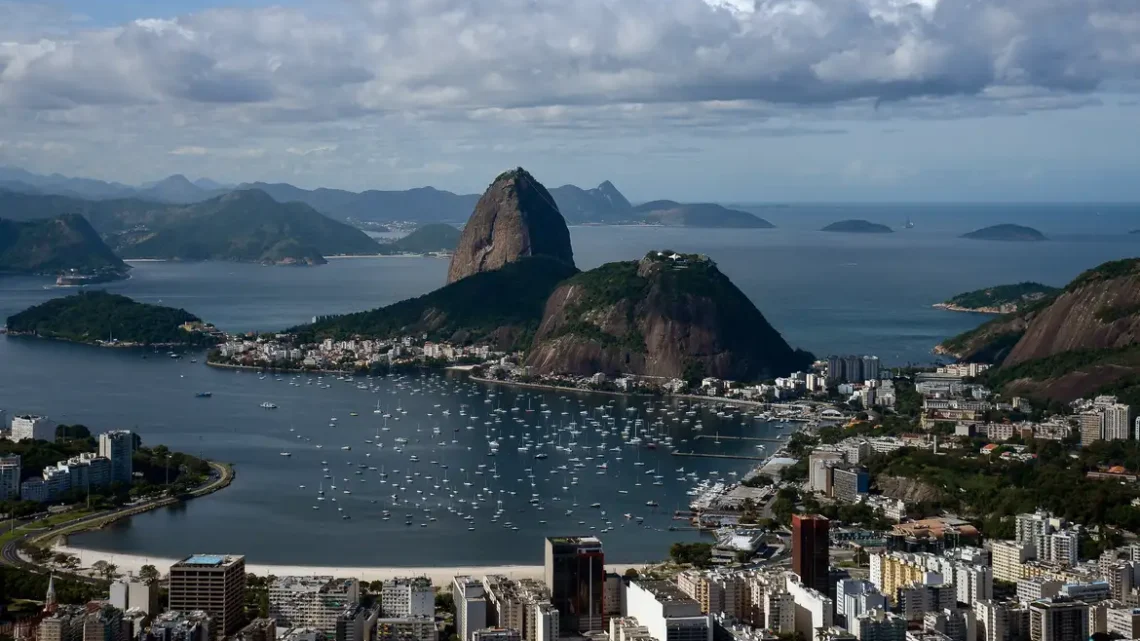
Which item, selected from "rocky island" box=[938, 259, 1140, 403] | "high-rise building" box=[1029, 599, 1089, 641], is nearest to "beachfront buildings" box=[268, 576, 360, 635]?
"high-rise building" box=[1029, 599, 1089, 641]

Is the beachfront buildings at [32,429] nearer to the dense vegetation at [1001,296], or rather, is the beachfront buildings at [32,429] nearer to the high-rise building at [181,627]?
the high-rise building at [181,627]

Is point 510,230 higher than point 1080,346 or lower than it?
higher

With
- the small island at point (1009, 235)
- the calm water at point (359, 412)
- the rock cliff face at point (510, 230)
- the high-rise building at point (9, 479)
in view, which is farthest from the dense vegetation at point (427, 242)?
the high-rise building at point (9, 479)

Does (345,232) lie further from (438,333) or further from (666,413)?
(666,413)

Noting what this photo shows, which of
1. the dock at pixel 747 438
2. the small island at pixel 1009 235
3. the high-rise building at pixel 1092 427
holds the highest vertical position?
the small island at pixel 1009 235

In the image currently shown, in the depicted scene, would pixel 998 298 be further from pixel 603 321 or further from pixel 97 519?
pixel 97 519

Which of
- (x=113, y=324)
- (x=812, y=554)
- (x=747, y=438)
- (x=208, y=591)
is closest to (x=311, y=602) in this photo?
(x=208, y=591)
